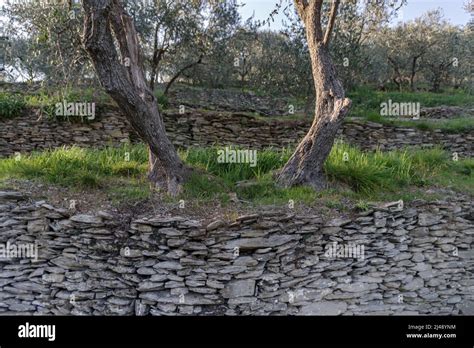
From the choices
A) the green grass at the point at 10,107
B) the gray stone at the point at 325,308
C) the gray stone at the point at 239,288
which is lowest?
the gray stone at the point at 325,308

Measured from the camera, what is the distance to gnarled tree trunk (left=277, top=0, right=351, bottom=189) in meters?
5.00

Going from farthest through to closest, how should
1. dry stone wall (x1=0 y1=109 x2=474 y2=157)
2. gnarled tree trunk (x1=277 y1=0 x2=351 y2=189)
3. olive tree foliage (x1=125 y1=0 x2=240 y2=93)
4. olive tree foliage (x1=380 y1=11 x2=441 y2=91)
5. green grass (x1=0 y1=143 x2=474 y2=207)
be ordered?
olive tree foliage (x1=380 y1=11 x2=441 y2=91) → olive tree foliage (x1=125 y1=0 x2=240 y2=93) → dry stone wall (x1=0 y1=109 x2=474 y2=157) → gnarled tree trunk (x1=277 y1=0 x2=351 y2=189) → green grass (x1=0 y1=143 x2=474 y2=207)

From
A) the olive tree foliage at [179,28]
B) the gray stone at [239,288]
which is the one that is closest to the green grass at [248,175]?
the gray stone at [239,288]

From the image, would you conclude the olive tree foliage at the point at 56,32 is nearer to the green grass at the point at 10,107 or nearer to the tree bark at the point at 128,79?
the tree bark at the point at 128,79

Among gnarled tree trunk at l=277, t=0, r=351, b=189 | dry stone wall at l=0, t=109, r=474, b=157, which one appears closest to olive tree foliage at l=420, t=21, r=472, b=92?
dry stone wall at l=0, t=109, r=474, b=157

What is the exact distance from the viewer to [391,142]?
830 cm

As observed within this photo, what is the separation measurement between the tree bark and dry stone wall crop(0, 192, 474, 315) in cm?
95

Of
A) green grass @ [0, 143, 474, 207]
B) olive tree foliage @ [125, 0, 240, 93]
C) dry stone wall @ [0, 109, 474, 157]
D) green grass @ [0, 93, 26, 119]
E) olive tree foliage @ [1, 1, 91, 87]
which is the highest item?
olive tree foliage @ [125, 0, 240, 93]

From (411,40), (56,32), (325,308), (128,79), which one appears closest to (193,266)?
(325,308)

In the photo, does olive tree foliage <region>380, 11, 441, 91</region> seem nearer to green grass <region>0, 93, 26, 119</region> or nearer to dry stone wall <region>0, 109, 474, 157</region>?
dry stone wall <region>0, 109, 474, 157</region>

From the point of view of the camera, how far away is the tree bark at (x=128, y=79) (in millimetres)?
3983

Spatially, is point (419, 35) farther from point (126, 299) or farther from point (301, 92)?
point (126, 299)

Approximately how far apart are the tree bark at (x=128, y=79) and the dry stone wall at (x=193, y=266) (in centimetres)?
95

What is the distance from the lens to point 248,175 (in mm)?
5453
